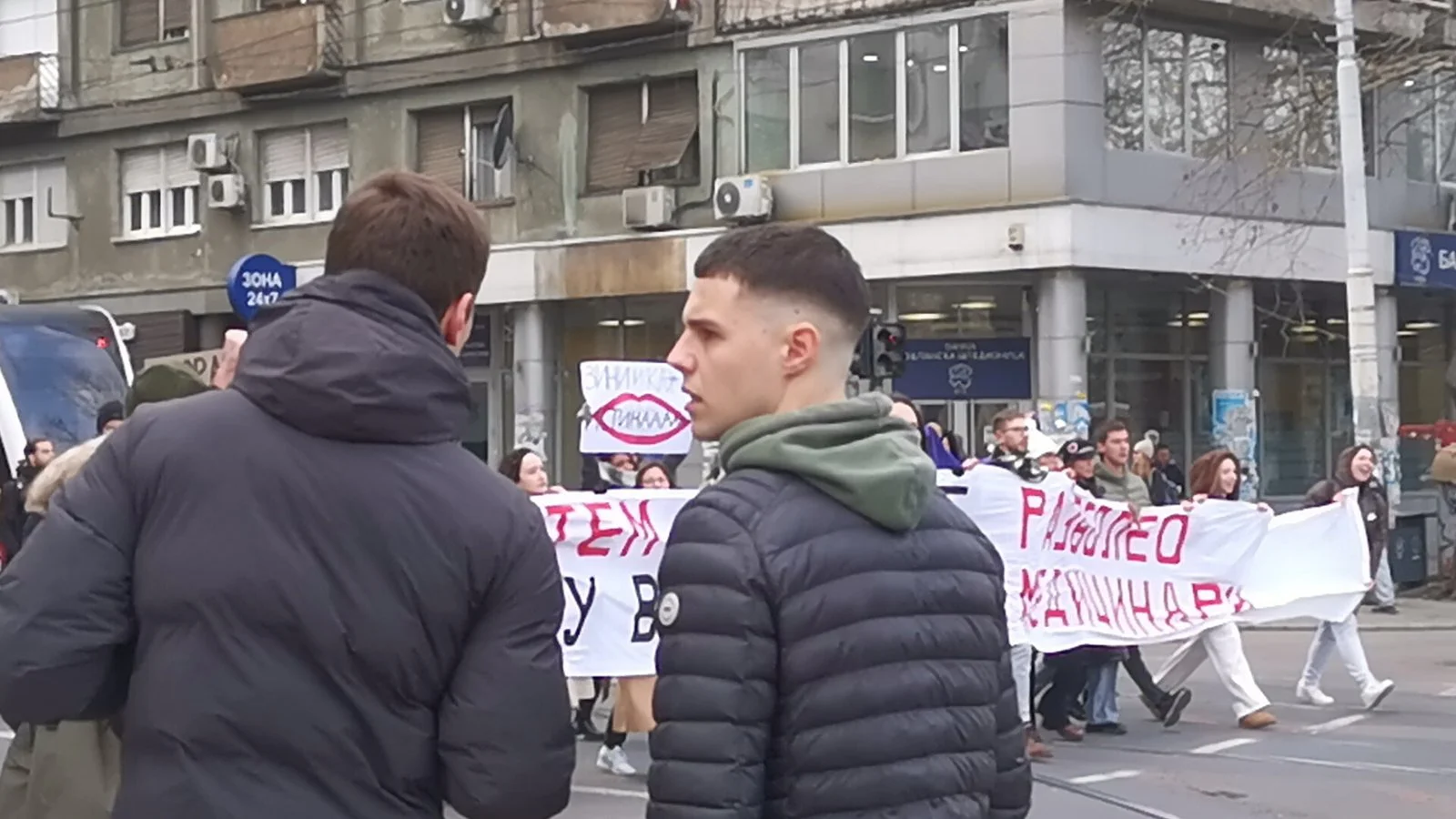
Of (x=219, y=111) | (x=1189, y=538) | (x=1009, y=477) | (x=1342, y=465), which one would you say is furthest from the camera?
(x=219, y=111)

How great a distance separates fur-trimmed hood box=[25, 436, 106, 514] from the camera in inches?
168

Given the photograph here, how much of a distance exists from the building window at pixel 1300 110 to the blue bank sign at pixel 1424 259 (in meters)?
1.57

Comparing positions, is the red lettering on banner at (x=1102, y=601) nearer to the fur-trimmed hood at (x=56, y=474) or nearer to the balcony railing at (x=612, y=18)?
the fur-trimmed hood at (x=56, y=474)

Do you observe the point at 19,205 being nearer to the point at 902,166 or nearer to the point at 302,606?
the point at 902,166

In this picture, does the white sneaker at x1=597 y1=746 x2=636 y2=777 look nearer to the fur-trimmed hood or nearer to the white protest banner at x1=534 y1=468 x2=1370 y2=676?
the white protest banner at x1=534 y1=468 x2=1370 y2=676

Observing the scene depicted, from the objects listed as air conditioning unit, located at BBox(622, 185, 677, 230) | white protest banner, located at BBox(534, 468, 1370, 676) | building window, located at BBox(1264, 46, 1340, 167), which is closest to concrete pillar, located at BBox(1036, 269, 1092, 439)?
building window, located at BBox(1264, 46, 1340, 167)

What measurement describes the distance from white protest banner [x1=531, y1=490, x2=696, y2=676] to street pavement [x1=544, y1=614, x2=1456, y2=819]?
0.78m

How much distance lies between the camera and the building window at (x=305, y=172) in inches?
1226

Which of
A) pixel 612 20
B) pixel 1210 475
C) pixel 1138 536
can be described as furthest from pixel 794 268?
pixel 612 20

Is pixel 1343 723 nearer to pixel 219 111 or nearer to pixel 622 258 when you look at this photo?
pixel 622 258

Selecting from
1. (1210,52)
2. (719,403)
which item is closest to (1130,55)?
(1210,52)

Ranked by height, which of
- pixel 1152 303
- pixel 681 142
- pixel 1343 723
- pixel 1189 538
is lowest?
pixel 1343 723

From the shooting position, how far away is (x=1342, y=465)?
15.0 metres

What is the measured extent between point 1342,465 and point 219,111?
22.2 meters
